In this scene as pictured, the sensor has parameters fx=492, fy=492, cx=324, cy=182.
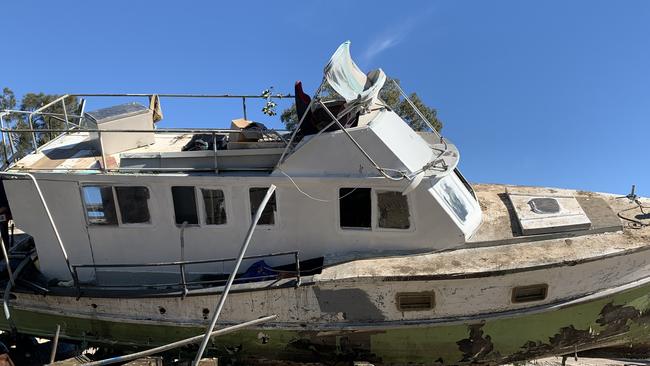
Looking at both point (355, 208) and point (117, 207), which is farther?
point (117, 207)

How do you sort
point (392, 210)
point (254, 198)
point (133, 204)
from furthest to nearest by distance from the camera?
point (133, 204)
point (254, 198)
point (392, 210)

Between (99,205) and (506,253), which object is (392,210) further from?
(99,205)

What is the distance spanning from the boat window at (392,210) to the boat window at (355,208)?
0.53 ft

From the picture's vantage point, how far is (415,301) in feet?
20.8

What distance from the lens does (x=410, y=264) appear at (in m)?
6.40

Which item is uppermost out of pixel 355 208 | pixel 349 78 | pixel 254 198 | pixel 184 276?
pixel 349 78

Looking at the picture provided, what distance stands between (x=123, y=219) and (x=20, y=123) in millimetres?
20268

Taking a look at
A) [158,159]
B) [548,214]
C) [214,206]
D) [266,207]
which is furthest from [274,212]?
[548,214]

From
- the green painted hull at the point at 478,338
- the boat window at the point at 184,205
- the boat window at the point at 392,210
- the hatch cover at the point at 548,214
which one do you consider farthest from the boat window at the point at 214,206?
the hatch cover at the point at 548,214

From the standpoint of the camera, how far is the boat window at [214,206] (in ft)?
22.8

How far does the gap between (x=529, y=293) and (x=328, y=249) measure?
269 cm

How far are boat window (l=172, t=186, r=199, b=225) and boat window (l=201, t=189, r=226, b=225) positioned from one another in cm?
17

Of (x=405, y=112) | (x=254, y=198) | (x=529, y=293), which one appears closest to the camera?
(x=529, y=293)

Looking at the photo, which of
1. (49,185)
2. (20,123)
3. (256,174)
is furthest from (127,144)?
(20,123)
